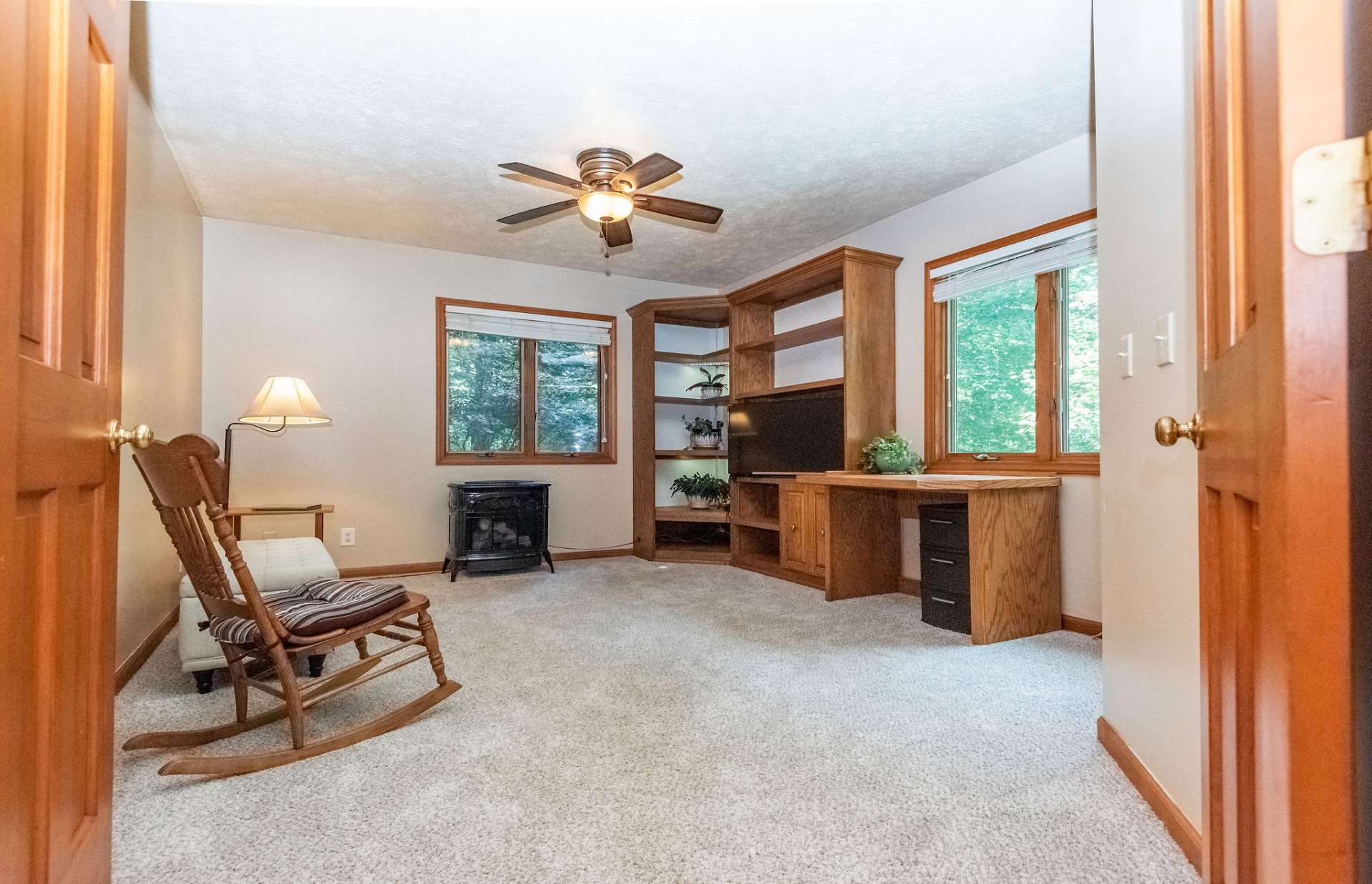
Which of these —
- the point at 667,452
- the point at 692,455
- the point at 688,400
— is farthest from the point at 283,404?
the point at 688,400

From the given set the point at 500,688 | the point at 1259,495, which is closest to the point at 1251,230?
the point at 1259,495

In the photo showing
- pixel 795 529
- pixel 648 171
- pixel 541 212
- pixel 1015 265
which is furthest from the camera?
pixel 795 529

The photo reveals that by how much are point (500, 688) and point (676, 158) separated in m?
2.71

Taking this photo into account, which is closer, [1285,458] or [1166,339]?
[1285,458]

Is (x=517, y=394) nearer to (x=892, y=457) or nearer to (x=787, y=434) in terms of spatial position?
(x=787, y=434)

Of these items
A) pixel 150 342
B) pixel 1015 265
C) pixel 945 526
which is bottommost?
pixel 945 526

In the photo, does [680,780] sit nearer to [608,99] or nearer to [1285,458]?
[1285,458]

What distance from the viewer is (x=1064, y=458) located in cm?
A: 342

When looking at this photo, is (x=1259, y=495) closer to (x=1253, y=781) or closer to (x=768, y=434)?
(x=1253, y=781)

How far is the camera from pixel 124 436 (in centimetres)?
100

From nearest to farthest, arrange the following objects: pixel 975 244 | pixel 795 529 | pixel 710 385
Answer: pixel 975 244, pixel 795 529, pixel 710 385

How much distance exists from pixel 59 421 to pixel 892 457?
3.67 meters

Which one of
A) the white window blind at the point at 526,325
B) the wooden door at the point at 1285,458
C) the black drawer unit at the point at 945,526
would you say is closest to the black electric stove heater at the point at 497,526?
the white window blind at the point at 526,325

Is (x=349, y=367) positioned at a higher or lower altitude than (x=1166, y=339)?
higher
